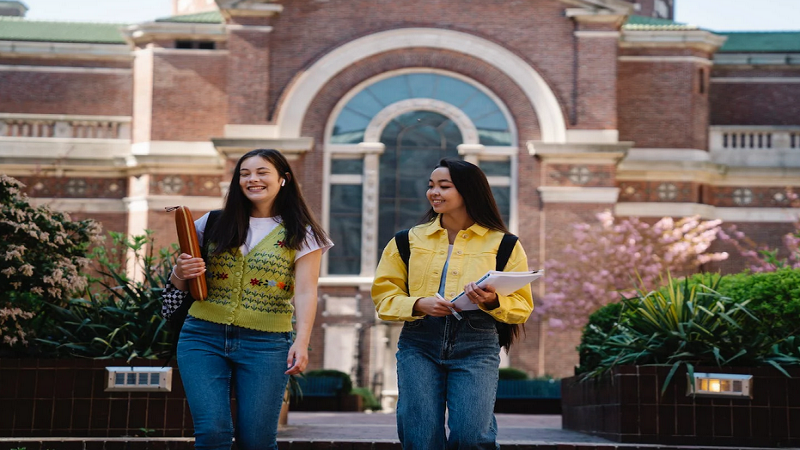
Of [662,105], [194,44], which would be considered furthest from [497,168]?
[194,44]

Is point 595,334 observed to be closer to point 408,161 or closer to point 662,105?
point 408,161

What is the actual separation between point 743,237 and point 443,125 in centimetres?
849

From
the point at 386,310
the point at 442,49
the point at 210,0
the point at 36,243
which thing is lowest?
the point at 386,310

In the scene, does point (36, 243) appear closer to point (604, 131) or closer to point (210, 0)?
point (604, 131)

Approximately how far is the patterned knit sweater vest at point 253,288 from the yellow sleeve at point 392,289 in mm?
477

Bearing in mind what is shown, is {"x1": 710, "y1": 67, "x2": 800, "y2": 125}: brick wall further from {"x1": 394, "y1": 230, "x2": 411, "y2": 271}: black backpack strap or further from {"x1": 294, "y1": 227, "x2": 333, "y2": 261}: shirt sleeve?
{"x1": 294, "y1": 227, "x2": 333, "y2": 261}: shirt sleeve

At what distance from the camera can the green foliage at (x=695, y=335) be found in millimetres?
10492

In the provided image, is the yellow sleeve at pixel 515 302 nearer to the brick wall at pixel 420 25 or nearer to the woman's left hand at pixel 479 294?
the woman's left hand at pixel 479 294

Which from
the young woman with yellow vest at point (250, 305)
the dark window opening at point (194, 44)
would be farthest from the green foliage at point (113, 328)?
the dark window opening at point (194, 44)

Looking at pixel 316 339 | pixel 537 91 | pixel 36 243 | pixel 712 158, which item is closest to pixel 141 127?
pixel 316 339

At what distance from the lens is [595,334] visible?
14.1 metres

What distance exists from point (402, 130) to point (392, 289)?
25.6m

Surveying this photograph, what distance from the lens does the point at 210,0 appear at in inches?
1617

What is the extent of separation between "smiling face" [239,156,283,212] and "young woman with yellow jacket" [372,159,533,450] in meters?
0.74
